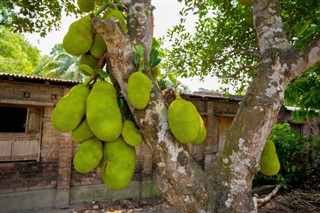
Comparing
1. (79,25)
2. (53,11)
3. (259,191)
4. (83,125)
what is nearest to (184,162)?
(83,125)

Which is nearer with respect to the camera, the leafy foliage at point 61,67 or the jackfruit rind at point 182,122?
the jackfruit rind at point 182,122

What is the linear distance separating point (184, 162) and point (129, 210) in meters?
5.37

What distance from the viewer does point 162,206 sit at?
20.9 feet

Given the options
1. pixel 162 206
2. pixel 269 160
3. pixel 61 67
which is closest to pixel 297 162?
pixel 162 206

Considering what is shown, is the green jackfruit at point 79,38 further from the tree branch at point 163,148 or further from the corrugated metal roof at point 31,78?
the corrugated metal roof at point 31,78

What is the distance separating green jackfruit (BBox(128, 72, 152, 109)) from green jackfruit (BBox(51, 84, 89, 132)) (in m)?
0.30

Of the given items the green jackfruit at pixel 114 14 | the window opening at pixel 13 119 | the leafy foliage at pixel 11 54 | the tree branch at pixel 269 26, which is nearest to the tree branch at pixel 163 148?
the green jackfruit at pixel 114 14

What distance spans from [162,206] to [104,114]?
5.74m

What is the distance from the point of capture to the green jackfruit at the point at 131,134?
→ 3.89 feet

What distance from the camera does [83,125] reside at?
132 centimetres

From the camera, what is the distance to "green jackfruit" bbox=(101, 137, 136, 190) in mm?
1174

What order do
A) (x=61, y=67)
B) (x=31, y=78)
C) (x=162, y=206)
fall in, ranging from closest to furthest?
(x=31, y=78) < (x=162, y=206) < (x=61, y=67)

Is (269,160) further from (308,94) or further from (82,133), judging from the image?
(308,94)

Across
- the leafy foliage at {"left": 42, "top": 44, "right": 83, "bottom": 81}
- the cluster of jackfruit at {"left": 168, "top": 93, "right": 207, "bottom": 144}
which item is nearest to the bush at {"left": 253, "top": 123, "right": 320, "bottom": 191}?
the cluster of jackfruit at {"left": 168, "top": 93, "right": 207, "bottom": 144}
